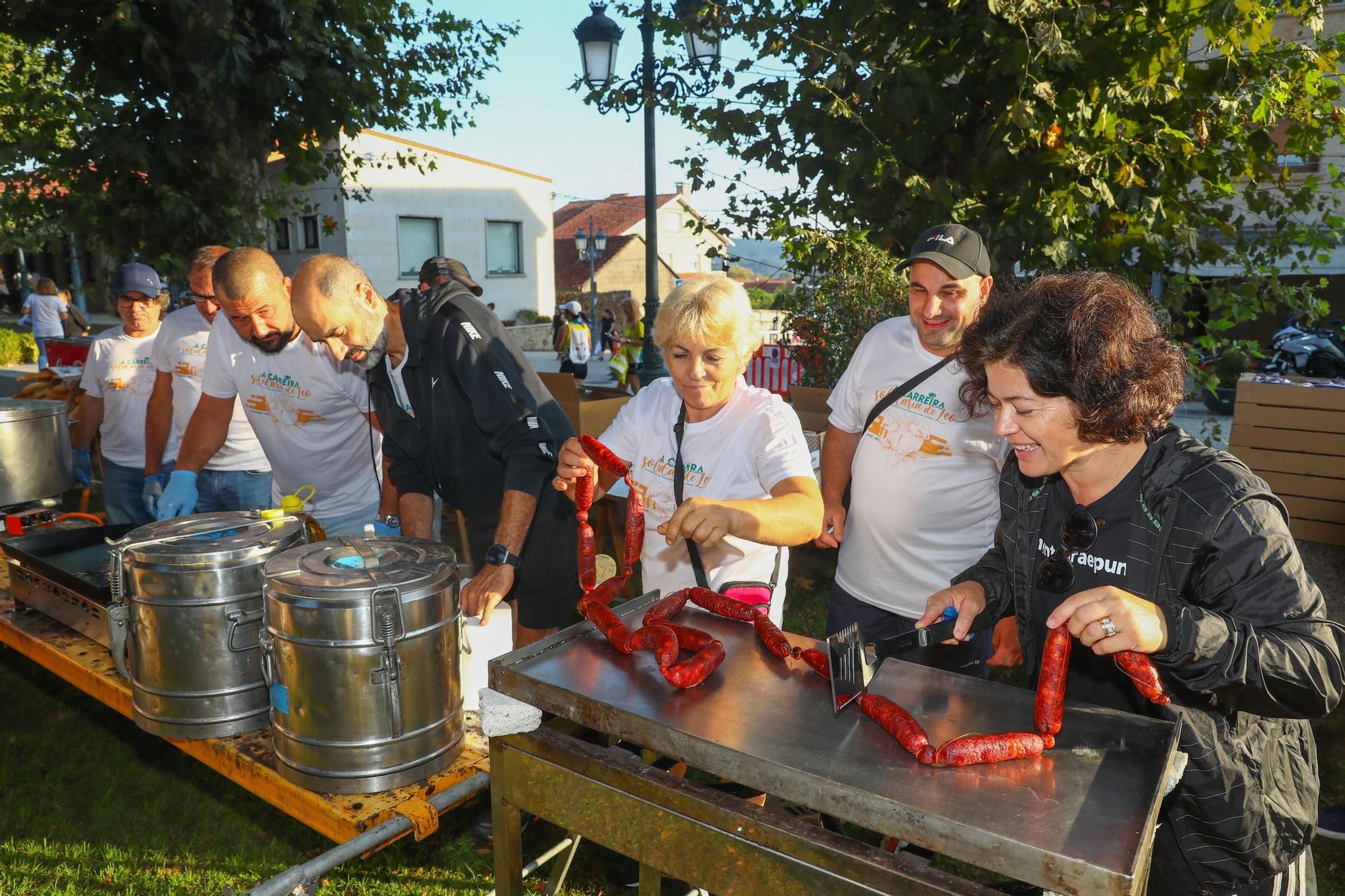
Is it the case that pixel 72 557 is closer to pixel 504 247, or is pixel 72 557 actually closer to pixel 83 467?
pixel 83 467

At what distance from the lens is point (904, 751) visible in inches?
64.6

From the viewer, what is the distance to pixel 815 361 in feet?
23.1

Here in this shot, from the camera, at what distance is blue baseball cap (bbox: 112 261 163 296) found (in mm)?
5297

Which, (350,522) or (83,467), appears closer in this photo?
(350,522)

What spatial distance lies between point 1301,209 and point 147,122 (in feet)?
30.4

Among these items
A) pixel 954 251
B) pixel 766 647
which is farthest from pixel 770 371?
pixel 766 647

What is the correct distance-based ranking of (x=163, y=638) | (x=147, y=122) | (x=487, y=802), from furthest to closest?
1. (x=147, y=122)
2. (x=487, y=802)
3. (x=163, y=638)

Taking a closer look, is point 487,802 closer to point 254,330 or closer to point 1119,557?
point 254,330

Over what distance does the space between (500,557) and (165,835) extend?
7.72 ft

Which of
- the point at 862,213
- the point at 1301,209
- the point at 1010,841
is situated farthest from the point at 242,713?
the point at 1301,209

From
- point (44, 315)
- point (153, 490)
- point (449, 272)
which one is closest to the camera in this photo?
point (449, 272)

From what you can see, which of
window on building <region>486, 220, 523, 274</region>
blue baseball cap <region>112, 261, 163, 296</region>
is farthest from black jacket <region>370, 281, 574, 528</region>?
window on building <region>486, 220, 523, 274</region>

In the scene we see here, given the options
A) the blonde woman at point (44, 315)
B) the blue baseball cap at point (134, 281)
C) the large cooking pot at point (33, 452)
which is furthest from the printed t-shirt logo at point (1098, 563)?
the blonde woman at point (44, 315)

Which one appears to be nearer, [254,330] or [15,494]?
[254,330]
